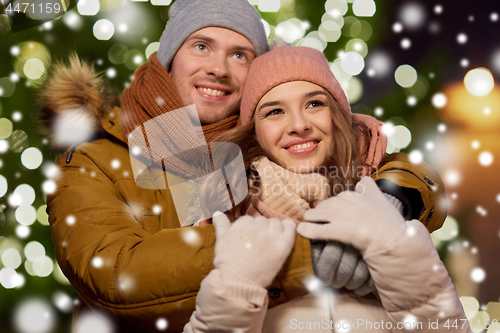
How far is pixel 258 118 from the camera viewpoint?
120 cm

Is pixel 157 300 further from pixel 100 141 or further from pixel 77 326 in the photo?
pixel 100 141

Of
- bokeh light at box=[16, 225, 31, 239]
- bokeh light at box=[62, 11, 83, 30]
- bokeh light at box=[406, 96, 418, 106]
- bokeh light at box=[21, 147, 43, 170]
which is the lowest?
bokeh light at box=[16, 225, 31, 239]

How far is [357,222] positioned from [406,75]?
1.48 m

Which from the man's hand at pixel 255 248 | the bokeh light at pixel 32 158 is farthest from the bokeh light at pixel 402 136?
the bokeh light at pixel 32 158

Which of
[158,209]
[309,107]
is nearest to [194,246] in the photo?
[158,209]

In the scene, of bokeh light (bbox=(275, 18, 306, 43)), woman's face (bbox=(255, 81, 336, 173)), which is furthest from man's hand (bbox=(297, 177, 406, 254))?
bokeh light (bbox=(275, 18, 306, 43))

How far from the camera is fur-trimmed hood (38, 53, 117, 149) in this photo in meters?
1.39

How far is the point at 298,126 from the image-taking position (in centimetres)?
108

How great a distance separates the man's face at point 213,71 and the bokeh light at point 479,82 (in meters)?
1.24

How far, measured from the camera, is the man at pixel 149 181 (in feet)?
2.79

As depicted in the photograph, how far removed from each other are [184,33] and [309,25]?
0.89 m

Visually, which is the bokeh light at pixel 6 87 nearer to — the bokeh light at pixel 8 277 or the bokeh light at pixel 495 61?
the bokeh light at pixel 8 277

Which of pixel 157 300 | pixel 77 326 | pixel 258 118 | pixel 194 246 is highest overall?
pixel 258 118

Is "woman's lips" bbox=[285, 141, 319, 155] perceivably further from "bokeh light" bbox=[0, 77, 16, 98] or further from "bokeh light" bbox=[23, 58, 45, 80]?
"bokeh light" bbox=[0, 77, 16, 98]
